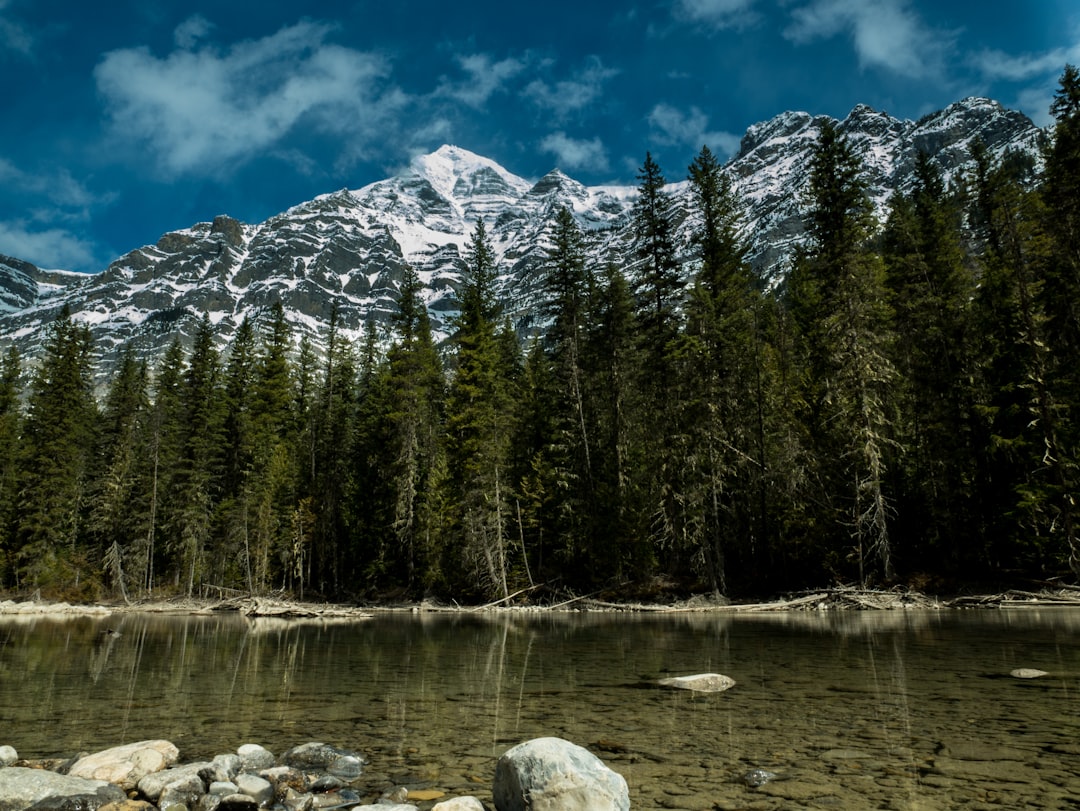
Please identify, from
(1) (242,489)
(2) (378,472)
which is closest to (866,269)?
(2) (378,472)

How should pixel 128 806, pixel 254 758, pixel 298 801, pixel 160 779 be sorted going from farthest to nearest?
pixel 254 758
pixel 160 779
pixel 298 801
pixel 128 806

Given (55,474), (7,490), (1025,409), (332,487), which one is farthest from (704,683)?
(7,490)

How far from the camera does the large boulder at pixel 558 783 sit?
15.9ft

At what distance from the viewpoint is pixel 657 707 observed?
9.02m

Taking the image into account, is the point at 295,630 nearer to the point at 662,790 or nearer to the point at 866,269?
the point at 662,790

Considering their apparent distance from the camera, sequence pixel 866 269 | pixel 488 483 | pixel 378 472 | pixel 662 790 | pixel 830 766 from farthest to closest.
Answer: pixel 378 472
pixel 488 483
pixel 866 269
pixel 830 766
pixel 662 790

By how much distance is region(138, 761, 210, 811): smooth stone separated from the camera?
571 centimetres

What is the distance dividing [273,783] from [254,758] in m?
0.70

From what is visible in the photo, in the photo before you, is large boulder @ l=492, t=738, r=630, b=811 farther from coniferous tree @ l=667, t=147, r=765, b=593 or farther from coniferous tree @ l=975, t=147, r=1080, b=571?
coniferous tree @ l=975, t=147, r=1080, b=571

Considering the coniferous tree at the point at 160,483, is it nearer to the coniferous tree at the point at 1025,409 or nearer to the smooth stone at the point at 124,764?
the smooth stone at the point at 124,764

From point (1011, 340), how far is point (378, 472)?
34.4 metres

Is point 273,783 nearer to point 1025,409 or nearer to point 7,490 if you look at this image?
point 1025,409

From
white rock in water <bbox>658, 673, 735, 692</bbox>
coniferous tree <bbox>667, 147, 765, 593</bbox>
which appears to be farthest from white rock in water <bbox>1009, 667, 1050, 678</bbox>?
coniferous tree <bbox>667, 147, 765, 593</bbox>

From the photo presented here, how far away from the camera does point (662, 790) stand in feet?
18.7
